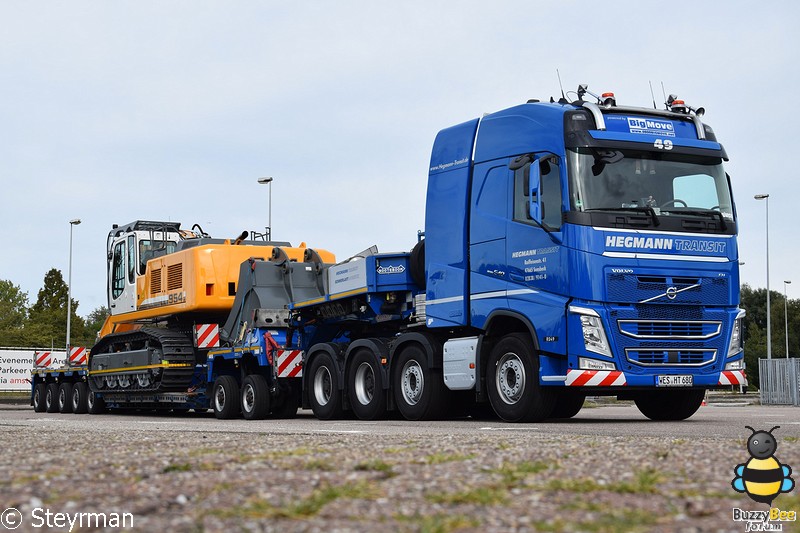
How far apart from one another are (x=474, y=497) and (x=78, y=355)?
2508 centimetres

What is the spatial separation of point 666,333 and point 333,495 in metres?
9.67

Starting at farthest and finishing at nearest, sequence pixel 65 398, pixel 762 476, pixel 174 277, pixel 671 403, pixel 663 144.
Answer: pixel 65 398 → pixel 174 277 → pixel 671 403 → pixel 663 144 → pixel 762 476

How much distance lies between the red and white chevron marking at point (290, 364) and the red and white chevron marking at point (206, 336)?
2500 mm

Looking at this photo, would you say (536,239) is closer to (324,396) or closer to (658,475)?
(324,396)

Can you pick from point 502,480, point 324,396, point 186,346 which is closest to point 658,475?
point 502,480

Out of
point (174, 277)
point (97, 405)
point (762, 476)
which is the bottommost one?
point (97, 405)

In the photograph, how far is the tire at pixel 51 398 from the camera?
2928 centimetres

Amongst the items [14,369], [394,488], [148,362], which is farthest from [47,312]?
[394,488]

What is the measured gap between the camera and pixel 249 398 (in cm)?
2003

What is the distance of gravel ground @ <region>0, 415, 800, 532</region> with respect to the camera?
4.62m

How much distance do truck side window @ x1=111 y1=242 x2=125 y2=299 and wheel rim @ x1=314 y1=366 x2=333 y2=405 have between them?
827 centimetres

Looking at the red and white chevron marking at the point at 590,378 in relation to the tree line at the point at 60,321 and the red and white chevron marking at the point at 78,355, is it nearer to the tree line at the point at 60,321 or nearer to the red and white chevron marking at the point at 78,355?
the red and white chevron marking at the point at 78,355

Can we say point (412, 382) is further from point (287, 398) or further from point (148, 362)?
point (148, 362)

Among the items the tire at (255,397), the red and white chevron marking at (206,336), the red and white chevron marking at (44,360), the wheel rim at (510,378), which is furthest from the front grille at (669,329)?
the red and white chevron marking at (44,360)
